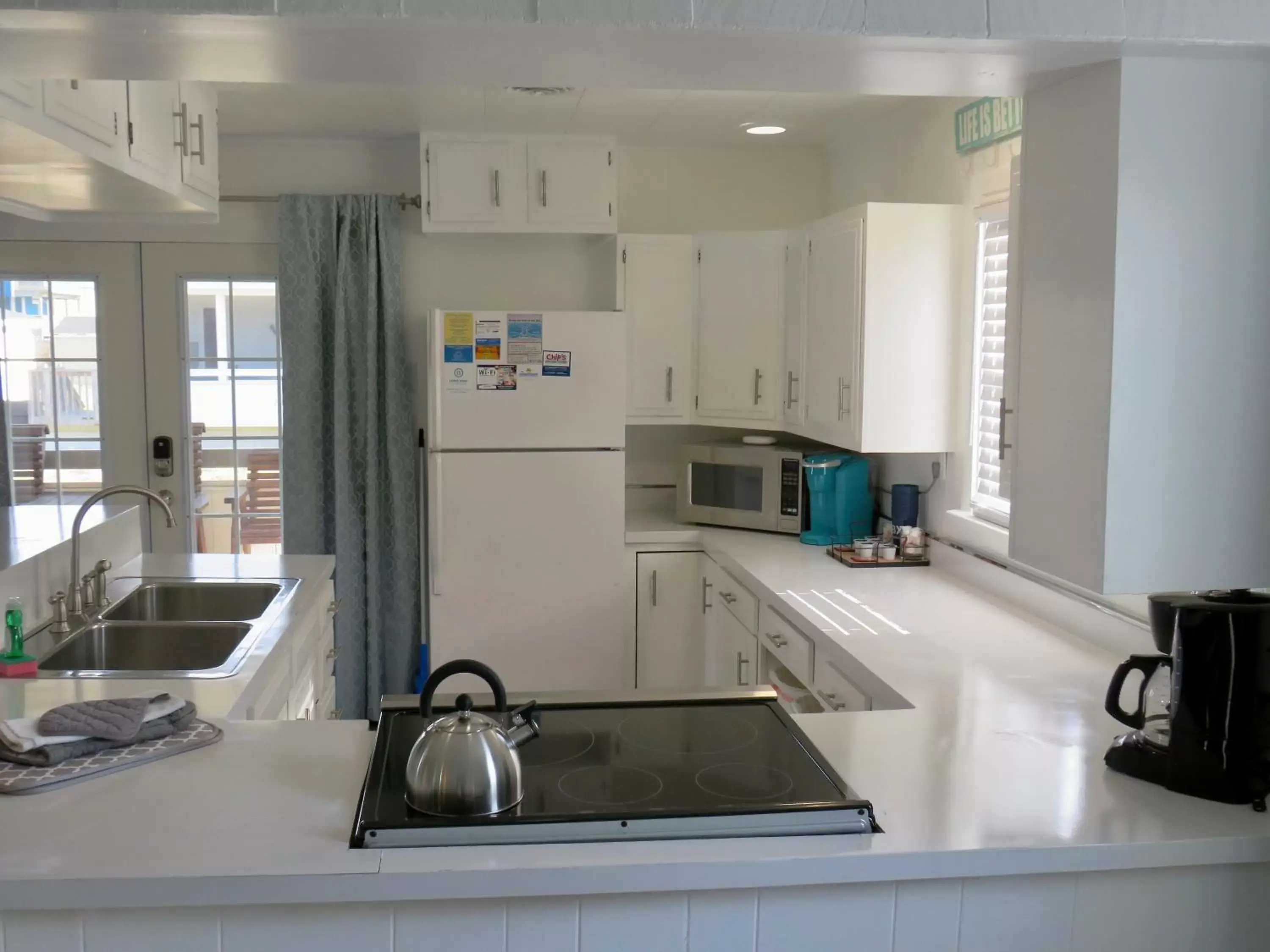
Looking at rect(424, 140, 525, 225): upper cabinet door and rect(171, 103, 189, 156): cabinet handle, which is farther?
rect(424, 140, 525, 225): upper cabinet door

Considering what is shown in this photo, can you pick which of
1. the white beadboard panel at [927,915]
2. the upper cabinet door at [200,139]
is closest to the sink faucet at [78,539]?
the upper cabinet door at [200,139]

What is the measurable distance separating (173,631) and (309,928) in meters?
1.50

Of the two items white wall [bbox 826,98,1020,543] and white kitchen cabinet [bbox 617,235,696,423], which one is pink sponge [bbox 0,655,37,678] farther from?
white kitchen cabinet [bbox 617,235,696,423]

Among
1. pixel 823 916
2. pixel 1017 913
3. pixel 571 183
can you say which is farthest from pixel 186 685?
pixel 571 183

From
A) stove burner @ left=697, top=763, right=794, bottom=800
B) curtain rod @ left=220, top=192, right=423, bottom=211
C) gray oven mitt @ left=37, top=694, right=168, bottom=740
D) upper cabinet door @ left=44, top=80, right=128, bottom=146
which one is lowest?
stove burner @ left=697, top=763, right=794, bottom=800

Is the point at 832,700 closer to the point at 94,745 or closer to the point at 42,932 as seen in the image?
the point at 94,745

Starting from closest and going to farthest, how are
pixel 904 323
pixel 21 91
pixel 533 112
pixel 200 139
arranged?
pixel 21 91 < pixel 200 139 < pixel 904 323 < pixel 533 112

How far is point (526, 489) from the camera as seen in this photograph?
4.31 meters

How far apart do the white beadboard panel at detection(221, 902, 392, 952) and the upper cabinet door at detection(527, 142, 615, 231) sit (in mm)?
3386

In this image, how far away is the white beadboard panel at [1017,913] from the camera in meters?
1.57

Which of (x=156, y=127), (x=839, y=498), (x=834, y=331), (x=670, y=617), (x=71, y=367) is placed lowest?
(x=670, y=617)

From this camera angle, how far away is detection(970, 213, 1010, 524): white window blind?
334 centimetres

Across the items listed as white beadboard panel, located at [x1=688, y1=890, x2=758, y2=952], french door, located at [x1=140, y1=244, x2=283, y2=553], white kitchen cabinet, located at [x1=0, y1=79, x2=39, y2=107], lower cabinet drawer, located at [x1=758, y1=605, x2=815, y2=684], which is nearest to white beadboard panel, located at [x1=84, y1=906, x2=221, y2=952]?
white beadboard panel, located at [x1=688, y1=890, x2=758, y2=952]

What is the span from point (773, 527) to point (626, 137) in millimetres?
1711
